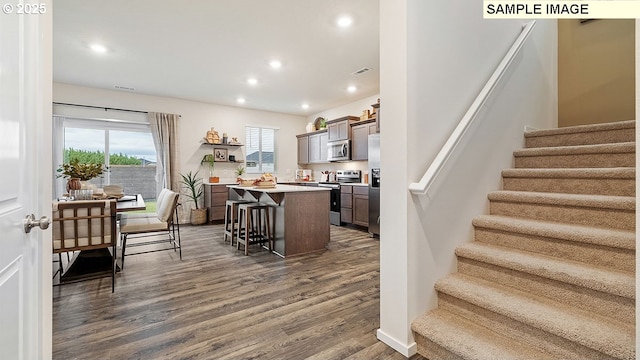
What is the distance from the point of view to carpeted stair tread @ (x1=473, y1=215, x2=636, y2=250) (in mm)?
1514

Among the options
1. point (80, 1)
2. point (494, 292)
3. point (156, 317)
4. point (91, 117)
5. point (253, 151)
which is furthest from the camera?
point (253, 151)

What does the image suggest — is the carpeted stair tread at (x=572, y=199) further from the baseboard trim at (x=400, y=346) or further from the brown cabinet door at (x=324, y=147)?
the brown cabinet door at (x=324, y=147)

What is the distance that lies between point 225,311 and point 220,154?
4902 millimetres

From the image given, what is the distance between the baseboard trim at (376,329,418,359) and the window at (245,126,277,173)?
5807mm

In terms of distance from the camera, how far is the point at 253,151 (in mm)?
7074

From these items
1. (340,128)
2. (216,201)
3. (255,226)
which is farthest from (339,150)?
(216,201)

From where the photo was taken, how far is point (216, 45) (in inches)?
140

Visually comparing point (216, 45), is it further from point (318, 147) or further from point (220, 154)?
point (318, 147)

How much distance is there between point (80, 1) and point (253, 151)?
458cm

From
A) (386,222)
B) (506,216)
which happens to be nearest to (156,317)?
(386,222)

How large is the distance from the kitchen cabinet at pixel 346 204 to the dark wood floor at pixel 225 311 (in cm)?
207

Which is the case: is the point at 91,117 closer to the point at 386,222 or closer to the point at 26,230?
the point at 26,230

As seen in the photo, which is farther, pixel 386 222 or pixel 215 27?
pixel 215 27

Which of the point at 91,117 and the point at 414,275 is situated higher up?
the point at 91,117
